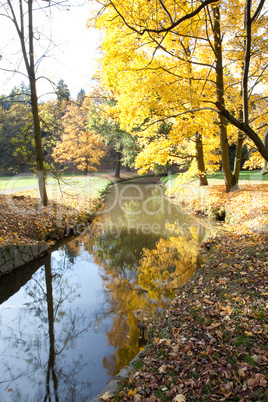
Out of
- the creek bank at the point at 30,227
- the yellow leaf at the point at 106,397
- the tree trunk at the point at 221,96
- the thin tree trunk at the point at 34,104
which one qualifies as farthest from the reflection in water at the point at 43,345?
the tree trunk at the point at 221,96

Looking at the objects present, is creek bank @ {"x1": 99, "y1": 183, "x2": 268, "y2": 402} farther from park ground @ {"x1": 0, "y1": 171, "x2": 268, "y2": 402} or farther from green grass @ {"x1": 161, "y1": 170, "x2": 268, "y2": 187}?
green grass @ {"x1": 161, "y1": 170, "x2": 268, "y2": 187}

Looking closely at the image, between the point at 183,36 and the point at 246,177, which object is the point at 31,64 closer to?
the point at 183,36

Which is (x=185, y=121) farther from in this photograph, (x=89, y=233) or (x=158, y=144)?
(x=89, y=233)

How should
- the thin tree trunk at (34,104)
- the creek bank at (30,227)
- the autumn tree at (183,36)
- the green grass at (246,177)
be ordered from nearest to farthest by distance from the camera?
the autumn tree at (183,36) < the creek bank at (30,227) < the thin tree trunk at (34,104) < the green grass at (246,177)

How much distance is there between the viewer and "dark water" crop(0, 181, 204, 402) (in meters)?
3.78

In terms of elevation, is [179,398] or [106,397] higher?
[179,398]

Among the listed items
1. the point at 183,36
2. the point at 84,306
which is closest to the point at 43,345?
the point at 84,306

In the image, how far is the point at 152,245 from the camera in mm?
8969

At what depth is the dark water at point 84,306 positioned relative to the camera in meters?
3.78

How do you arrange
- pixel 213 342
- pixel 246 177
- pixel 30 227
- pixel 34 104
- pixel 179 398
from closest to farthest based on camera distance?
1. pixel 179 398
2. pixel 213 342
3. pixel 30 227
4. pixel 34 104
5. pixel 246 177

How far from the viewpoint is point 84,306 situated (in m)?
5.59

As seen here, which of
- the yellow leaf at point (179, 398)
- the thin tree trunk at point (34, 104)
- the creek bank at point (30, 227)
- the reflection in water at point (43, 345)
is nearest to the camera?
the yellow leaf at point (179, 398)

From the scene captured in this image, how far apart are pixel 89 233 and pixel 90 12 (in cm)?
735

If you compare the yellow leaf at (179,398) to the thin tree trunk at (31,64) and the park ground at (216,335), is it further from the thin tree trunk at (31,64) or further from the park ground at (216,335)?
the thin tree trunk at (31,64)
